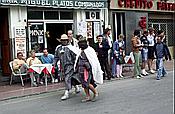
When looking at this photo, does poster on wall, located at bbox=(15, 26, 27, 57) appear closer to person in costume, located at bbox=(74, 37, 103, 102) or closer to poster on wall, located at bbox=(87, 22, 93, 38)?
poster on wall, located at bbox=(87, 22, 93, 38)

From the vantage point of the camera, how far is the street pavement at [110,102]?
8664 millimetres

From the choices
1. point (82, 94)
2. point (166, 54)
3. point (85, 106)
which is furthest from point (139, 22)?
point (85, 106)

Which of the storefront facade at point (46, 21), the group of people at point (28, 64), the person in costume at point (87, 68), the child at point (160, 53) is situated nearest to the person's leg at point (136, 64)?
the child at point (160, 53)

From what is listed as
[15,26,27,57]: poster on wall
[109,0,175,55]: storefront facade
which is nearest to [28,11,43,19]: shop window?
[15,26,27,57]: poster on wall

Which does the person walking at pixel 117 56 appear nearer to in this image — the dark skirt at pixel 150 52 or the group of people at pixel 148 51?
the group of people at pixel 148 51

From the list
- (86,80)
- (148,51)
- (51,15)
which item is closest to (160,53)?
(148,51)

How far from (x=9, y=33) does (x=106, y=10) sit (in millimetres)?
5559

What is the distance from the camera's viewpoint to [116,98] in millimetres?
10188

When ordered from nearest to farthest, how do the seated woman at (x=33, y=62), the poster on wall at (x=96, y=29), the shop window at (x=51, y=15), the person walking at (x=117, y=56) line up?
the seated woman at (x=33, y=62), the person walking at (x=117, y=56), the shop window at (x=51, y=15), the poster on wall at (x=96, y=29)

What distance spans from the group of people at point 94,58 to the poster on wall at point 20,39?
2.66ft

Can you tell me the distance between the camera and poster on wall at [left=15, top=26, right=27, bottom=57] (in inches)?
578

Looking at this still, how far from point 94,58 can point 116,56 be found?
453 centimetres

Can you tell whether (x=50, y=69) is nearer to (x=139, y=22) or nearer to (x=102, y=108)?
(x=102, y=108)

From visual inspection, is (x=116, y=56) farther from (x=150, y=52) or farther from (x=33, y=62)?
(x=33, y=62)
